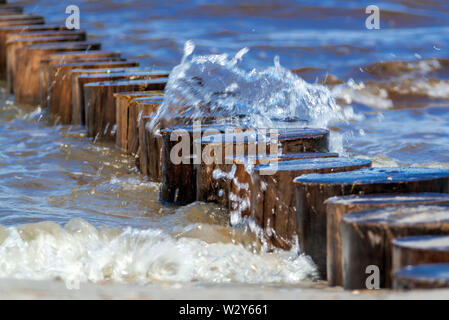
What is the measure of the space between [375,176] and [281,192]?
515mm

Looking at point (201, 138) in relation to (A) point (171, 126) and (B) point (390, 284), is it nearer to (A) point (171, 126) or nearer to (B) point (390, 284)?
(A) point (171, 126)

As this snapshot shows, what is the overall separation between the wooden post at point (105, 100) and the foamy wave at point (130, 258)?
2.75 metres

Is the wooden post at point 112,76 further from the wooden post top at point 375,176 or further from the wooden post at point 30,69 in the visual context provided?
the wooden post top at point 375,176

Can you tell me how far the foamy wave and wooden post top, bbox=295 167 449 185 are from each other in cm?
37

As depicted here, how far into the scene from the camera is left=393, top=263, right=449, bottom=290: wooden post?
90.0 inches

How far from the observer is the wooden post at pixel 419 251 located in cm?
251

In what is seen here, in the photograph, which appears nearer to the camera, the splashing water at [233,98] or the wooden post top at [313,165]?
the wooden post top at [313,165]

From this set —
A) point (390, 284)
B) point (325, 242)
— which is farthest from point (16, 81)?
point (390, 284)

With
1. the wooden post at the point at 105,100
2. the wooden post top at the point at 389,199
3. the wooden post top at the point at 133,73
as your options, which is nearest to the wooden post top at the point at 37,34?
the wooden post top at the point at 133,73

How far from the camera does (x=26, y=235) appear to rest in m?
4.02

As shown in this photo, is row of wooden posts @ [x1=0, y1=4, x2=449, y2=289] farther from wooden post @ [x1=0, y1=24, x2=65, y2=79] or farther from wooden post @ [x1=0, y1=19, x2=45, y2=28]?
wooden post @ [x1=0, y1=19, x2=45, y2=28]

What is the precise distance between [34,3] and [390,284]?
18.9 m

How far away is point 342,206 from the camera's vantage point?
10.0 ft

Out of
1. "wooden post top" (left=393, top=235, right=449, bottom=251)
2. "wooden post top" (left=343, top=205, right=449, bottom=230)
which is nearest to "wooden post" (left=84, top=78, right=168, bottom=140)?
"wooden post top" (left=343, top=205, right=449, bottom=230)
